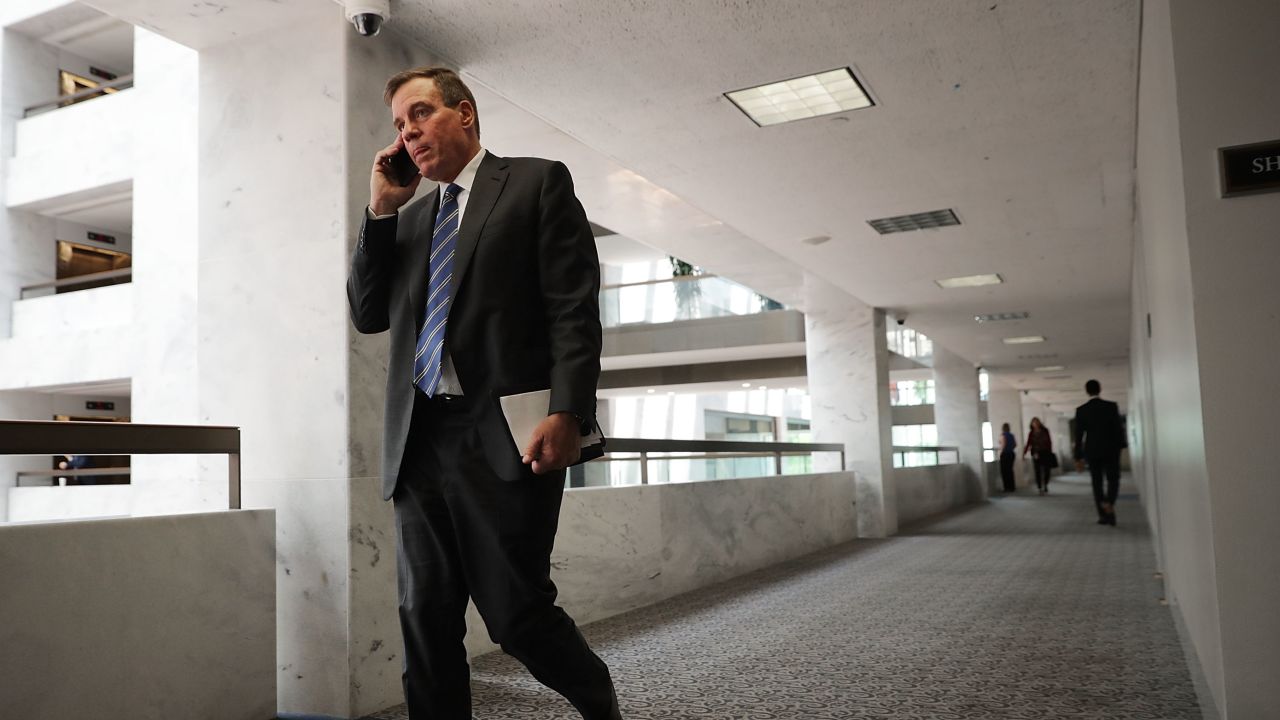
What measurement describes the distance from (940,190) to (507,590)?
5398mm

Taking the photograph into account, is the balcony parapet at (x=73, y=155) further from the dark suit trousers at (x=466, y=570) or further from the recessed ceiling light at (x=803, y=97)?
the dark suit trousers at (x=466, y=570)

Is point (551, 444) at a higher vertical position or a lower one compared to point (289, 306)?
lower

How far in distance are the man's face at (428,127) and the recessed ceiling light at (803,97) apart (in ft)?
9.58

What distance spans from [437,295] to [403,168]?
1.00 feet

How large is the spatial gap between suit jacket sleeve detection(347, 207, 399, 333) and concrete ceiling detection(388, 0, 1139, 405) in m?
1.93

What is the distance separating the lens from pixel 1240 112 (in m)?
2.42

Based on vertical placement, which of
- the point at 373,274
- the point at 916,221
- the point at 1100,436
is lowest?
the point at 1100,436

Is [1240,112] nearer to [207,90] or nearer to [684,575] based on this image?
[207,90]

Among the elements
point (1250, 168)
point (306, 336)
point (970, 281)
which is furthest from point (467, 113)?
point (970, 281)

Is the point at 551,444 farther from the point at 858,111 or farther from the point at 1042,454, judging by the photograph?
the point at 1042,454

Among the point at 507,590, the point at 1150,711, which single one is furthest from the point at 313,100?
the point at 1150,711

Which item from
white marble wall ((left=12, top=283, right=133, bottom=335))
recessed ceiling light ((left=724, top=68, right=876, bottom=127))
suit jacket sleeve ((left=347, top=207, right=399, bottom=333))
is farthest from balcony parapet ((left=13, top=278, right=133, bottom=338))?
suit jacket sleeve ((left=347, top=207, right=399, bottom=333))

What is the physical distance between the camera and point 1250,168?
2.41 m

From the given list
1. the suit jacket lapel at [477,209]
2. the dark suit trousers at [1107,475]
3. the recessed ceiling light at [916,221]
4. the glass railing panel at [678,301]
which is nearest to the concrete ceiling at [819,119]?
the recessed ceiling light at [916,221]
